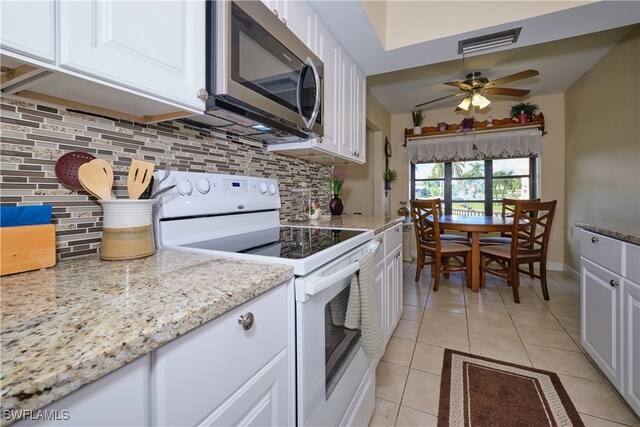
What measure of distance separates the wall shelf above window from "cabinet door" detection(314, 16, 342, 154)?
119 inches

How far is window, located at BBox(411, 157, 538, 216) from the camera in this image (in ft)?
13.7

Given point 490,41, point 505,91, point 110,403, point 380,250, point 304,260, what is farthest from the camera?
point 505,91

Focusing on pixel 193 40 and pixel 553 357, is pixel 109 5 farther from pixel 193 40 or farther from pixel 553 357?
pixel 553 357

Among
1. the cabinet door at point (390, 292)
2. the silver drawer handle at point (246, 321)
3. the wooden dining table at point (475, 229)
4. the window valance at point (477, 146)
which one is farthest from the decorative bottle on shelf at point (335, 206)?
the window valance at point (477, 146)

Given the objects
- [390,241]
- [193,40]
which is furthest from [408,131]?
[193,40]

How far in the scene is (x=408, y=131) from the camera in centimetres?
461

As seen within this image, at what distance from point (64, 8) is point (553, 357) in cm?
281

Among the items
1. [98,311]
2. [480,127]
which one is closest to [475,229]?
[480,127]

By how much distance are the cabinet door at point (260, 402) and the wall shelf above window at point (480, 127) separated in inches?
175

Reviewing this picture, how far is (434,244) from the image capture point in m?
3.31

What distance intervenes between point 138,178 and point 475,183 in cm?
467

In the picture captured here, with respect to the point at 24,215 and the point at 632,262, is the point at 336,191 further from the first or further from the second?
the point at 24,215

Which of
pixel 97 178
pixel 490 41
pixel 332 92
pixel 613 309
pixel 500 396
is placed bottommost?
pixel 500 396

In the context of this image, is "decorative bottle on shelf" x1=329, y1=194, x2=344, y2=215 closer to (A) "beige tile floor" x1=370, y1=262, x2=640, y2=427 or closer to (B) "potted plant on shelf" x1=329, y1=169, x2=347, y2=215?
(B) "potted plant on shelf" x1=329, y1=169, x2=347, y2=215
